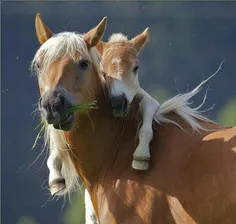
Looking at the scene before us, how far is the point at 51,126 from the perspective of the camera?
3.37 metres

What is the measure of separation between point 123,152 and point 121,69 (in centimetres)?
46

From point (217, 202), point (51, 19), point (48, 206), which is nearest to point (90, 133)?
point (217, 202)

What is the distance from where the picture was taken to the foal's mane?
3.25 meters

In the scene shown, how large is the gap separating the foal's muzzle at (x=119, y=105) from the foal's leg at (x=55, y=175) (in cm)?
42

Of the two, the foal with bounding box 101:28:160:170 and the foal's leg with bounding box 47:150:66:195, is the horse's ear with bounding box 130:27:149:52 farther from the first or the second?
the foal's leg with bounding box 47:150:66:195

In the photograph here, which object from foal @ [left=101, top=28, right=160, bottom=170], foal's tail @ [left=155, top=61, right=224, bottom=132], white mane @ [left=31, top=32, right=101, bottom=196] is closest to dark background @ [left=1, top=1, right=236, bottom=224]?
white mane @ [left=31, top=32, right=101, bottom=196]

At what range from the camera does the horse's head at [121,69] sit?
333cm

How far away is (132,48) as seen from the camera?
12.0 ft

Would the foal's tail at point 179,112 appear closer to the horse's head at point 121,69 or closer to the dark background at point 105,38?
the horse's head at point 121,69

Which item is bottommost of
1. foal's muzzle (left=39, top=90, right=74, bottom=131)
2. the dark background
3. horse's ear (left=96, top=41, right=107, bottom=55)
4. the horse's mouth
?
the dark background

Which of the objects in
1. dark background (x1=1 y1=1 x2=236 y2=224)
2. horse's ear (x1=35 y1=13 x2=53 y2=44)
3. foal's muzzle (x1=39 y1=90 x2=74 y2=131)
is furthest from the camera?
dark background (x1=1 y1=1 x2=236 y2=224)

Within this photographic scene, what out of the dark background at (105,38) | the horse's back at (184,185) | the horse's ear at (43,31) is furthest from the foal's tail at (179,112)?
the dark background at (105,38)

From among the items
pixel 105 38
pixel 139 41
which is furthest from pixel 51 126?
pixel 105 38

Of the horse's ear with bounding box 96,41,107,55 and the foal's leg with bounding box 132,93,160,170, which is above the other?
the horse's ear with bounding box 96,41,107,55
